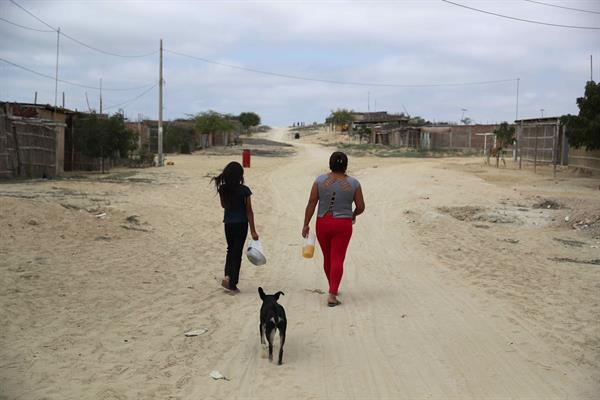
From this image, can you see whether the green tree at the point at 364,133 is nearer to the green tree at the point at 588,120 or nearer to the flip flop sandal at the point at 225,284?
the green tree at the point at 588,120

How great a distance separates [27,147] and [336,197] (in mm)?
16700

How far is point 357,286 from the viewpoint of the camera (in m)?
8.89

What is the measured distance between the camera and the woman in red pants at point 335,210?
757cm

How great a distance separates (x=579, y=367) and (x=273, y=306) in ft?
9.30

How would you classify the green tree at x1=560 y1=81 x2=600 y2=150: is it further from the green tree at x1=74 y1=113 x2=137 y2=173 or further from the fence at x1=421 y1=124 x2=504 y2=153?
the fence at x1=421 y1=124 x2=504 y2=153

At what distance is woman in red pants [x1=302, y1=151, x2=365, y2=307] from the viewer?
7.57 m

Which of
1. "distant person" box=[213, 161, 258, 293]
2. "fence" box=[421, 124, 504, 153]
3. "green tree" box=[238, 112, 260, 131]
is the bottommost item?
"distant person" box=[213, 161, 258, 293]

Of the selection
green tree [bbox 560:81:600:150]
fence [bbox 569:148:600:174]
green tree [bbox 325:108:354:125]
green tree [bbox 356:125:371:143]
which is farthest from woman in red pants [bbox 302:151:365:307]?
green tree [bbox 325:108:354:125]

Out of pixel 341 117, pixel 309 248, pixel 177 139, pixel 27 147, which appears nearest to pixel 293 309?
pixel 309 248

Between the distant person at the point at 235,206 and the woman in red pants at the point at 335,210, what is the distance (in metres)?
0.89

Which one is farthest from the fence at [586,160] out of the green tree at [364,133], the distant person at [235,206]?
the green tree at [364,133]

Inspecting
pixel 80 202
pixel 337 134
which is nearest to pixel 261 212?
pixel 80 202

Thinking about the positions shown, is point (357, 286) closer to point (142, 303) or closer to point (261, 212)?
point (142, 303)

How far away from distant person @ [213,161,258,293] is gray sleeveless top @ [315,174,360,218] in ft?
3.17
